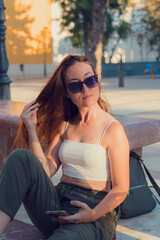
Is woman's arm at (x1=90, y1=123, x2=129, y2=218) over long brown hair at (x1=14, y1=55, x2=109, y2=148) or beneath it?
beneath

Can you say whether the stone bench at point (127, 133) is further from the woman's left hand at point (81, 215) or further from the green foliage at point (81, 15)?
the green foliage at point (81, 15)

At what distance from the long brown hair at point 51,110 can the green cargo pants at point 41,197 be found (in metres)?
0.44

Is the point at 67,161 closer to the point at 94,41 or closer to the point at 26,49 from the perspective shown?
the point at 94,41

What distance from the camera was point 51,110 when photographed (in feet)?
9.79

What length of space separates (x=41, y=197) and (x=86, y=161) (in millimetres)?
340

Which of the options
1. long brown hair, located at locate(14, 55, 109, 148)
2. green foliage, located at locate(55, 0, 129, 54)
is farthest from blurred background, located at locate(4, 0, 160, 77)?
long brown hair, located at locate(14, 55, 109, 148)

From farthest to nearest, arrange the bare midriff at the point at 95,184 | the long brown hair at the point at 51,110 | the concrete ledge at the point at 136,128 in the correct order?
the concrete ledge at the point at 136,128 → the long brown hair at the point at 51,110 → the bare midriff at the point at 95,184

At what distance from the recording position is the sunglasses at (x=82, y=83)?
102 inches

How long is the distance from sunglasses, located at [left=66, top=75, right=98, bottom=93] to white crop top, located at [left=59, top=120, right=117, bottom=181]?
270 millimetres

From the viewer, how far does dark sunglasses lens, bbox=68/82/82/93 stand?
2.62 meters

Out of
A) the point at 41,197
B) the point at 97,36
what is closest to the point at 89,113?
the point at 41,197

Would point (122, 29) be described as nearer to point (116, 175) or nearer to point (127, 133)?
point (127, 133)

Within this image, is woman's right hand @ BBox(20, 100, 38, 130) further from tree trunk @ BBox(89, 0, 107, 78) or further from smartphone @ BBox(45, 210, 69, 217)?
tree trunk @ BBox(89, 0, 107, 78)

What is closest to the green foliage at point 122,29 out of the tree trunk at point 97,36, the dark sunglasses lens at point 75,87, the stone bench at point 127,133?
the tree trunk at point 97,36
